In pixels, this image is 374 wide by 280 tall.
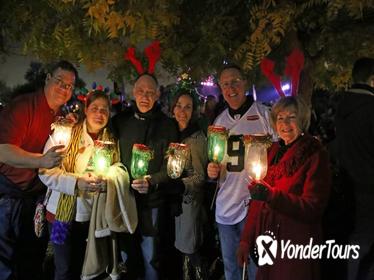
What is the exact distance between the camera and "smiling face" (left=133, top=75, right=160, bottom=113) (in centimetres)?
406

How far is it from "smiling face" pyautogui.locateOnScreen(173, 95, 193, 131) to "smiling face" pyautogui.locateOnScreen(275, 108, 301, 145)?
1.38 m

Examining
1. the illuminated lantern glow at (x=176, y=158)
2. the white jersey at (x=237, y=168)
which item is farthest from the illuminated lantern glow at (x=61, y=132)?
the white jersey at (x=237, y=168)

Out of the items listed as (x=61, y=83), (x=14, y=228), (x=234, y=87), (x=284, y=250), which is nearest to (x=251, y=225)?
(x=284, y=250)

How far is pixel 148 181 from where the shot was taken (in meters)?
3.82

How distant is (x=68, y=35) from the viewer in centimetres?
482

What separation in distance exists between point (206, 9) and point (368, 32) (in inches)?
78.6

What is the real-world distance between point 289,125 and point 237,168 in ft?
2.60

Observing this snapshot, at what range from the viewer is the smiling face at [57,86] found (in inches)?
154

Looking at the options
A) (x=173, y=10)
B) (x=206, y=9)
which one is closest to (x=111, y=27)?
(x=173, y=10)

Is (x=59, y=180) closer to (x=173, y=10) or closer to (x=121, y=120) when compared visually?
(x=121, y=120)

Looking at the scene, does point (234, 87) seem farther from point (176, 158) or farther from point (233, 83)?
point (176, 158)

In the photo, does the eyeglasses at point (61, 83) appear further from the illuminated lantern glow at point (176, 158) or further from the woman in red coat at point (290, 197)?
the woman in red coat at point (290, 197)

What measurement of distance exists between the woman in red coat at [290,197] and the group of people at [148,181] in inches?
0.4

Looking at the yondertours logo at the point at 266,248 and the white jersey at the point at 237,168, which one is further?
the white jersey at the point at 237,168
